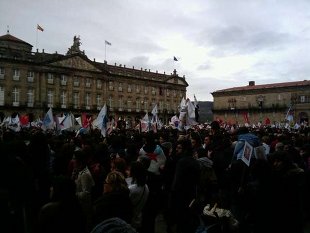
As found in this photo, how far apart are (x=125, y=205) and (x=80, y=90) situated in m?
61.1

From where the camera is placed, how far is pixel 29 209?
6.95 meters

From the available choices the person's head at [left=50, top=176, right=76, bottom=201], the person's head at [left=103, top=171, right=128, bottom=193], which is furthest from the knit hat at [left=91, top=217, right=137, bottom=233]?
the person's head at [left=103, top=171, right=128, bottom=193]

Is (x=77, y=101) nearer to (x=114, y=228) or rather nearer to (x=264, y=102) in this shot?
(x=264, y=102)

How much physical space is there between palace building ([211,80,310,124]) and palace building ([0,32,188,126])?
37.1 ft

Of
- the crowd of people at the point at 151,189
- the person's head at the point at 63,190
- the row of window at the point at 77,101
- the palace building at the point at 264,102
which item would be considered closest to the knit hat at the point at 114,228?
the crowd of people at the point at 151,189

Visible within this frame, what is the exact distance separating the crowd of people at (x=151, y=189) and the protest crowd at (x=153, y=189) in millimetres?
11

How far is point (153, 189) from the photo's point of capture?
6945mm

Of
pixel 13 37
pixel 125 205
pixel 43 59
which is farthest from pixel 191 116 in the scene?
pixel 13 37

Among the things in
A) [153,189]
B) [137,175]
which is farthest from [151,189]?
[137,175]

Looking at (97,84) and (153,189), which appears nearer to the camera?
(153,189)

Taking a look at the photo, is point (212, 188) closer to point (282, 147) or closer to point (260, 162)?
point (260, 162)

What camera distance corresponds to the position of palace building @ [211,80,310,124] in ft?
222

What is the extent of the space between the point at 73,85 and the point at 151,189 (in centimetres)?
5758

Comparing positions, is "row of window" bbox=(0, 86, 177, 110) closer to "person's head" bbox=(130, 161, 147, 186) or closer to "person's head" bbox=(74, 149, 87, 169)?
"person's head" bbox=(74, 149, 87, 169)
